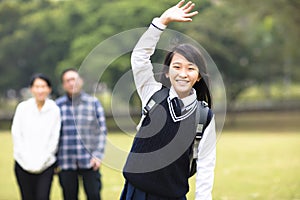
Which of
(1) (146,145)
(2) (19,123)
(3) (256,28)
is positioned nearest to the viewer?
(1) (146,145)

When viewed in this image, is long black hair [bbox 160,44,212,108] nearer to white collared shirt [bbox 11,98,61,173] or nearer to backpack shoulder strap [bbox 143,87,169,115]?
backpack shoulder strap [bbox 143,87,169,115]

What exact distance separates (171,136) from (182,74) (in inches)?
11.4

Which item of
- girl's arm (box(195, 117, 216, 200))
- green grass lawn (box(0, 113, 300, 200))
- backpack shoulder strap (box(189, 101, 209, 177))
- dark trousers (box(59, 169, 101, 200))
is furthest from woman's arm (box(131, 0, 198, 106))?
dark trousers (box(59, 169, 101, 200))

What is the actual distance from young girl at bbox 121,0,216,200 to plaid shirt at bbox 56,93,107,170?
2735 millimetres

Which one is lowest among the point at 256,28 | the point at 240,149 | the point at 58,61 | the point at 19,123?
the point at 240,149

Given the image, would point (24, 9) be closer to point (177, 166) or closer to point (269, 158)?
point (269, 158)

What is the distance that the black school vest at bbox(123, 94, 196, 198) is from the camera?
269cm

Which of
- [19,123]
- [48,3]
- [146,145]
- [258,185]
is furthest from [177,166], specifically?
[48,3]

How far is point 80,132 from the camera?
5.55 m

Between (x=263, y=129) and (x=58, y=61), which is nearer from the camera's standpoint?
(x=263, y=129)

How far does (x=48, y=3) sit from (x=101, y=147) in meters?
28.9

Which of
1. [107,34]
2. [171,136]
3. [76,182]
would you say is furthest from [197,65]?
[107,34]

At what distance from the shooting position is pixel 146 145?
2.69 meters

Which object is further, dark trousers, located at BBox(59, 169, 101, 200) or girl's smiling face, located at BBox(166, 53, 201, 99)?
dark trousers, located at BBox(59, 169, 101, 200)
